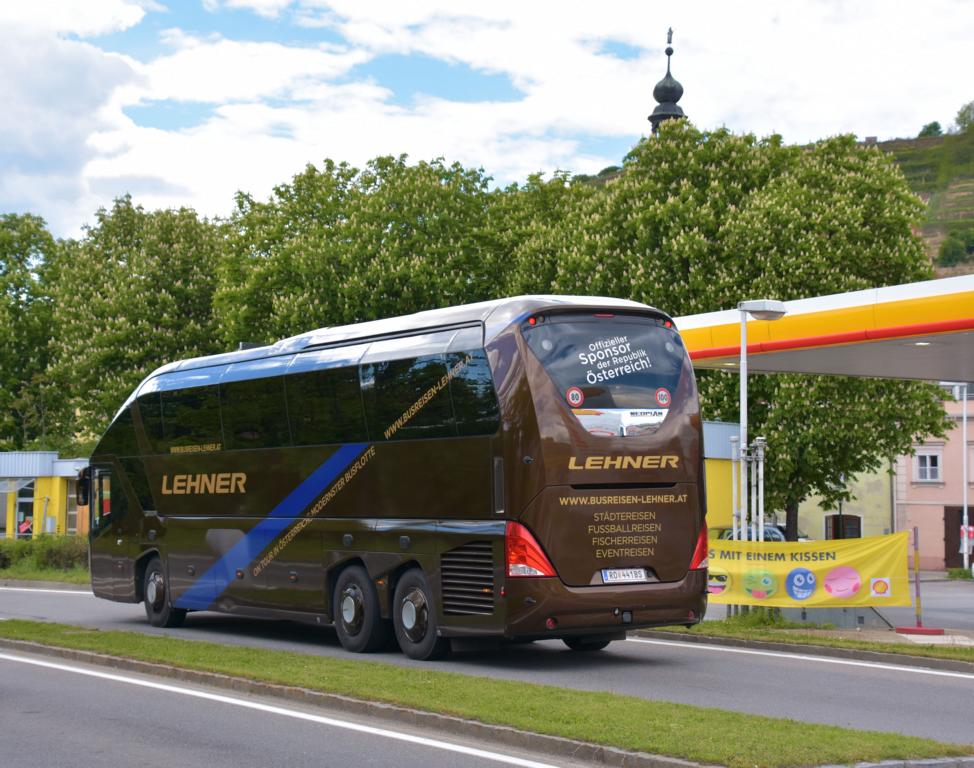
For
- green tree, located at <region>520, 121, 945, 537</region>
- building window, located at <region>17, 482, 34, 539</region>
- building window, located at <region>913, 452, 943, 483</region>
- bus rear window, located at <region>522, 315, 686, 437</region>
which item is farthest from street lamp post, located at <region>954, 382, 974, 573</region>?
bus rear window, located at <region>522, 315, 686, 437</region>

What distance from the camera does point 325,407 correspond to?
18016 millimetres

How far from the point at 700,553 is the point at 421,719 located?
582cm

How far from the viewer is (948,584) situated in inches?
1913

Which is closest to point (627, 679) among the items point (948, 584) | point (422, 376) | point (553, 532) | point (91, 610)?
point (553, 532)

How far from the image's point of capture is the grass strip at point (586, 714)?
8.94 meters

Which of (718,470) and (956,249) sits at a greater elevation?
(956,249)

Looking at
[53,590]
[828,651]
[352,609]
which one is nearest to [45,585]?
[53,590]

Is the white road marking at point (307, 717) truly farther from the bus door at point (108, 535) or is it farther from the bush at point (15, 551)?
the bush at point (15, 551)

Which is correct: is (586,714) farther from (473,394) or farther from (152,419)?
(152,419)

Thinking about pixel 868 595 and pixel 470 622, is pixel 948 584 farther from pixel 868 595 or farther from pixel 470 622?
pixel 470 622

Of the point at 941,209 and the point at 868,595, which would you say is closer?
the point at 868,595

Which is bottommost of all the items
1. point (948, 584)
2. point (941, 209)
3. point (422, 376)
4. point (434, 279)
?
Answer: point (948, 584)

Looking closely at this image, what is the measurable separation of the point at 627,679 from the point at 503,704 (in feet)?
10.6

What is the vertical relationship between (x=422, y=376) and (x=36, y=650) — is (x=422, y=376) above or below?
above
